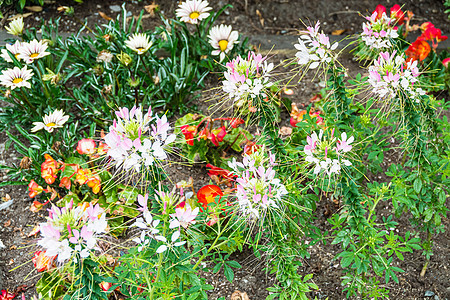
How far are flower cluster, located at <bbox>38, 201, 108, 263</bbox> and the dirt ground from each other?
0.64 m

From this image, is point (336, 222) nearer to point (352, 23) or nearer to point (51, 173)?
point (51, 173)

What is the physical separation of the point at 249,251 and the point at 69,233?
1188 mm

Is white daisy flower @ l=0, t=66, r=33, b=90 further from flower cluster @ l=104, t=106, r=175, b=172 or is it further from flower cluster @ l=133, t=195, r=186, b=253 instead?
flower cluster @ l=133, t=195, r=186, b=253

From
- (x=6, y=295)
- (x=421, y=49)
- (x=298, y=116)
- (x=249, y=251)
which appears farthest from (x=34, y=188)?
(x=421, y=49)

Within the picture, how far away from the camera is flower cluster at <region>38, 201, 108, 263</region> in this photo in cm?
125

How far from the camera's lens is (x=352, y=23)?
12.0ft

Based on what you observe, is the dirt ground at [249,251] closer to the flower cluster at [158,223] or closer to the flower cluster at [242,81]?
the flower cluster at [158,223]

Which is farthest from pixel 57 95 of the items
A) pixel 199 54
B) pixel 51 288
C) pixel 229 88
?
pixel 229 88

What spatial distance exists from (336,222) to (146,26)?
7.58ft

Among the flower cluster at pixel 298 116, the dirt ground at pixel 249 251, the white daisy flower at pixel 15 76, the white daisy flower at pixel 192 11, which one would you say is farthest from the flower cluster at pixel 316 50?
the white daisy flower at pixel 15 76

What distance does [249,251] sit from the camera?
7.54 ft

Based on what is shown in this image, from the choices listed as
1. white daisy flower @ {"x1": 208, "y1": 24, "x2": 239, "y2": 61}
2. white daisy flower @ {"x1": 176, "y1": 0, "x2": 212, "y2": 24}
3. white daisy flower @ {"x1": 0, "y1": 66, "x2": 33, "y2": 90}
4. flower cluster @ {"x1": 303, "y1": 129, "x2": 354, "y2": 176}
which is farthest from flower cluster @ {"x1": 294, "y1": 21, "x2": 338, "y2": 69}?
white daisy flower @ {"x1": 0, "y1": 66, "x2": 33, "y2": 90}

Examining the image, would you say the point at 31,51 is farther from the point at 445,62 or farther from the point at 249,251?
the point at 445,62

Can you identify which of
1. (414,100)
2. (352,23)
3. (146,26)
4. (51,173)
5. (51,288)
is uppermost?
(414,100)
